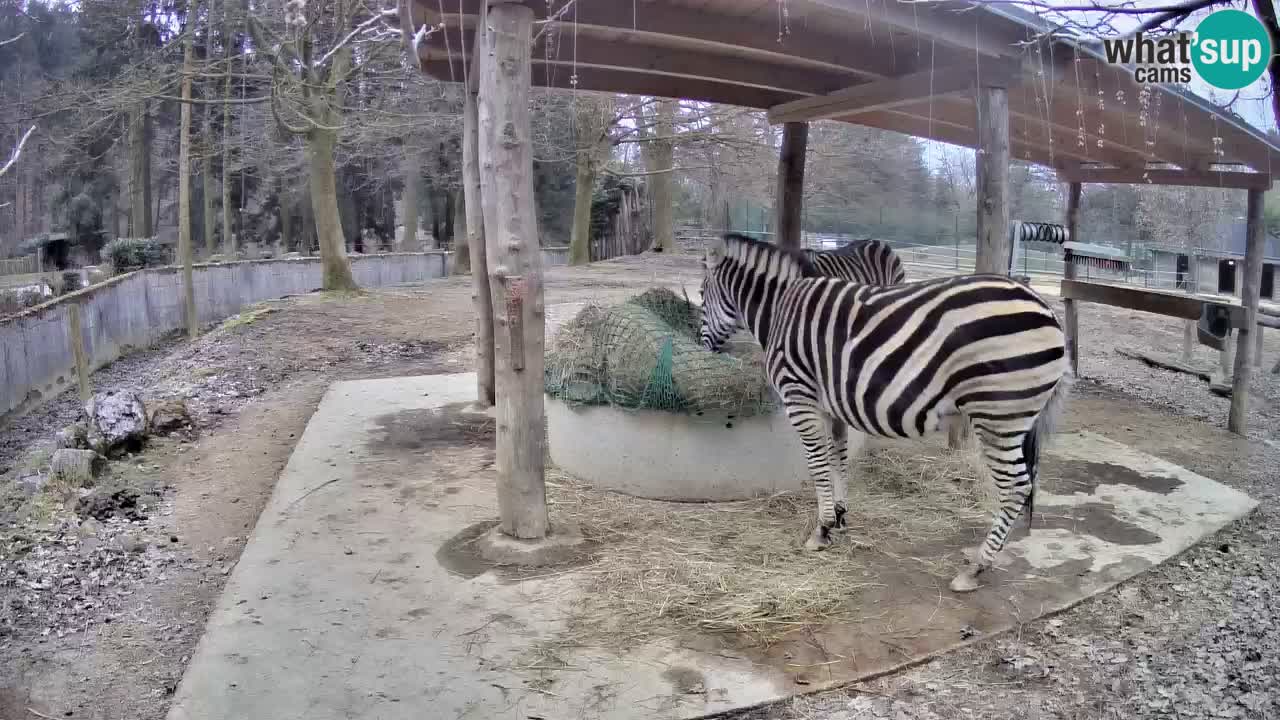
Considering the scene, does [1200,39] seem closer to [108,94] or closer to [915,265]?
[915,265]

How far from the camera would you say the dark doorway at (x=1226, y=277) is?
9.53 metres

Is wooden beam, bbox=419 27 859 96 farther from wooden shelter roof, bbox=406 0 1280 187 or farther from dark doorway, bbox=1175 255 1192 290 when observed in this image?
dark doorway, bbox=1175 255 1192 290

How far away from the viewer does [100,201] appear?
Result: 25656mm

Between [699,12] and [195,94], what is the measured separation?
56.7ft

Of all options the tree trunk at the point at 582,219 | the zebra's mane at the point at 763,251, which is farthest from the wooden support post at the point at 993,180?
the tree trunk at the point at 582,219

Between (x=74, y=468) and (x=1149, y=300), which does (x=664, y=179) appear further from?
(x=74, y=468)

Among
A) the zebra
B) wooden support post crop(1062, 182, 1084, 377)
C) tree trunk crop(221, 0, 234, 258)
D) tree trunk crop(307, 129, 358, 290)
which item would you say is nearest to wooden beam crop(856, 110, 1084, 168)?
wooden support post crop(1062, 182, 1084, 377)


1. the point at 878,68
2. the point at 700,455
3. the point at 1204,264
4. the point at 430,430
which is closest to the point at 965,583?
the point at 700,455

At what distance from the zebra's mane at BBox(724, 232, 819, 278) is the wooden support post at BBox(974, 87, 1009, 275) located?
4.96 feet

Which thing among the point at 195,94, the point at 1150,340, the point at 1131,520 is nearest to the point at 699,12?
the point at 1131,520

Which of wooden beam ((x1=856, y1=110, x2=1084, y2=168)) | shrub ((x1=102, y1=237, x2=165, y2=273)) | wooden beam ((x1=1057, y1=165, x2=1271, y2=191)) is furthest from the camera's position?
shrub ((x1=102, y1=237, x2=165, y2=273))

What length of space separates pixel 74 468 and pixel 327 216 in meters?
10.7

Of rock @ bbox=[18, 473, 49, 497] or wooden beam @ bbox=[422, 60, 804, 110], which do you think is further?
wooden beam @ bbox=[422, 60, 804, 110]

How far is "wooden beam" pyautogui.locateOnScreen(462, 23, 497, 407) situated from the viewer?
732 cm
